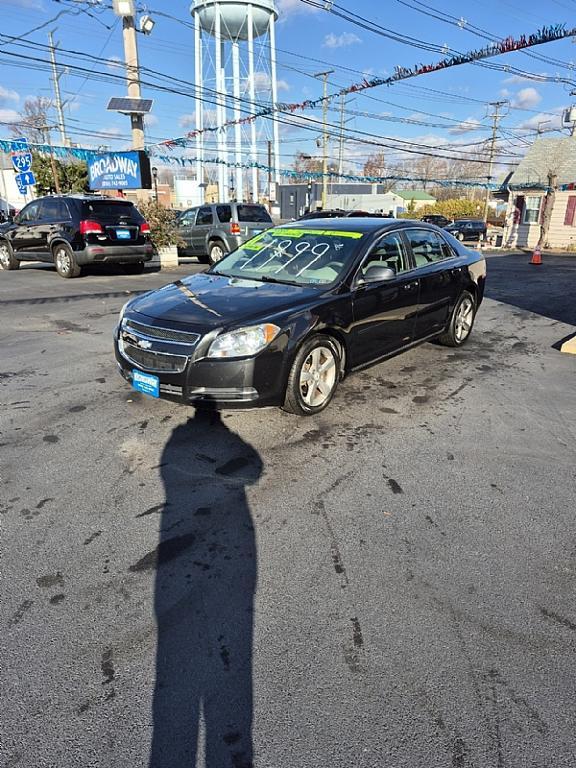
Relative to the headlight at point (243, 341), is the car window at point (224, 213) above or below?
above

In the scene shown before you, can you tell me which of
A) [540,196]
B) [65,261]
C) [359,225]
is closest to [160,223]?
[65,261]

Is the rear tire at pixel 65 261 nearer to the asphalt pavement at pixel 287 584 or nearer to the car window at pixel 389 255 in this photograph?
the asphalt pavement at pixel 287 584

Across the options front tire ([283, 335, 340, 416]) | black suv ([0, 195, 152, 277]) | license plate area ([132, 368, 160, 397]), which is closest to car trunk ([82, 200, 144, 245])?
black suv ([0, 195, 152, 277])

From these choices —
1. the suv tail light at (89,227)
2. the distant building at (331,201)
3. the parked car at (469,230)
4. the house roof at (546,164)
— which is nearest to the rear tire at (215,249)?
the suv tail light at (89,227)

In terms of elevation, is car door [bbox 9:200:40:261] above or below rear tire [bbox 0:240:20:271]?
above

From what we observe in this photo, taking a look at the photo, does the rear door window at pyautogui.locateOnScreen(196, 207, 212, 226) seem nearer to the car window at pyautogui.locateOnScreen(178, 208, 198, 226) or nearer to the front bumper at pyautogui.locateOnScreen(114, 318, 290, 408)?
the car window at pyautogui.locateOnScreen(178, 208, 198, 226)

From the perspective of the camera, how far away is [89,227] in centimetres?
1155

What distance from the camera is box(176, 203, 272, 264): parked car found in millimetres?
14680

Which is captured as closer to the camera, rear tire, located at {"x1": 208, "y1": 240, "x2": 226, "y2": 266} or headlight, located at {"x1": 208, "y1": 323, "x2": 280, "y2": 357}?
headlight, located at {"x1": 208, "y1": 323, "x2": 280, "y2": 357}

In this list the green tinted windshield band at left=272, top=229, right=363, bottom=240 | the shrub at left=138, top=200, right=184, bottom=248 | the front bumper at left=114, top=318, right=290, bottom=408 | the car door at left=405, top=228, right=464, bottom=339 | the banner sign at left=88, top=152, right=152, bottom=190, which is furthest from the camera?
the banner sign at left=88, top=152, right=152, bottom=190

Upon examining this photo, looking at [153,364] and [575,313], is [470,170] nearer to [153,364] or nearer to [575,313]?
[575,313]

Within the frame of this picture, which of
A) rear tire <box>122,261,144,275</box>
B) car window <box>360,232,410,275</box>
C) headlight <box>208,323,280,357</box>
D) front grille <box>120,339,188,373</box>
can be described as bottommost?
rear tire <box>122,261,144,275</box>

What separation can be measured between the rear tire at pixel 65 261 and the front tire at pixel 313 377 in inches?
372

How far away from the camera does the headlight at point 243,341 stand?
12.4 feet
